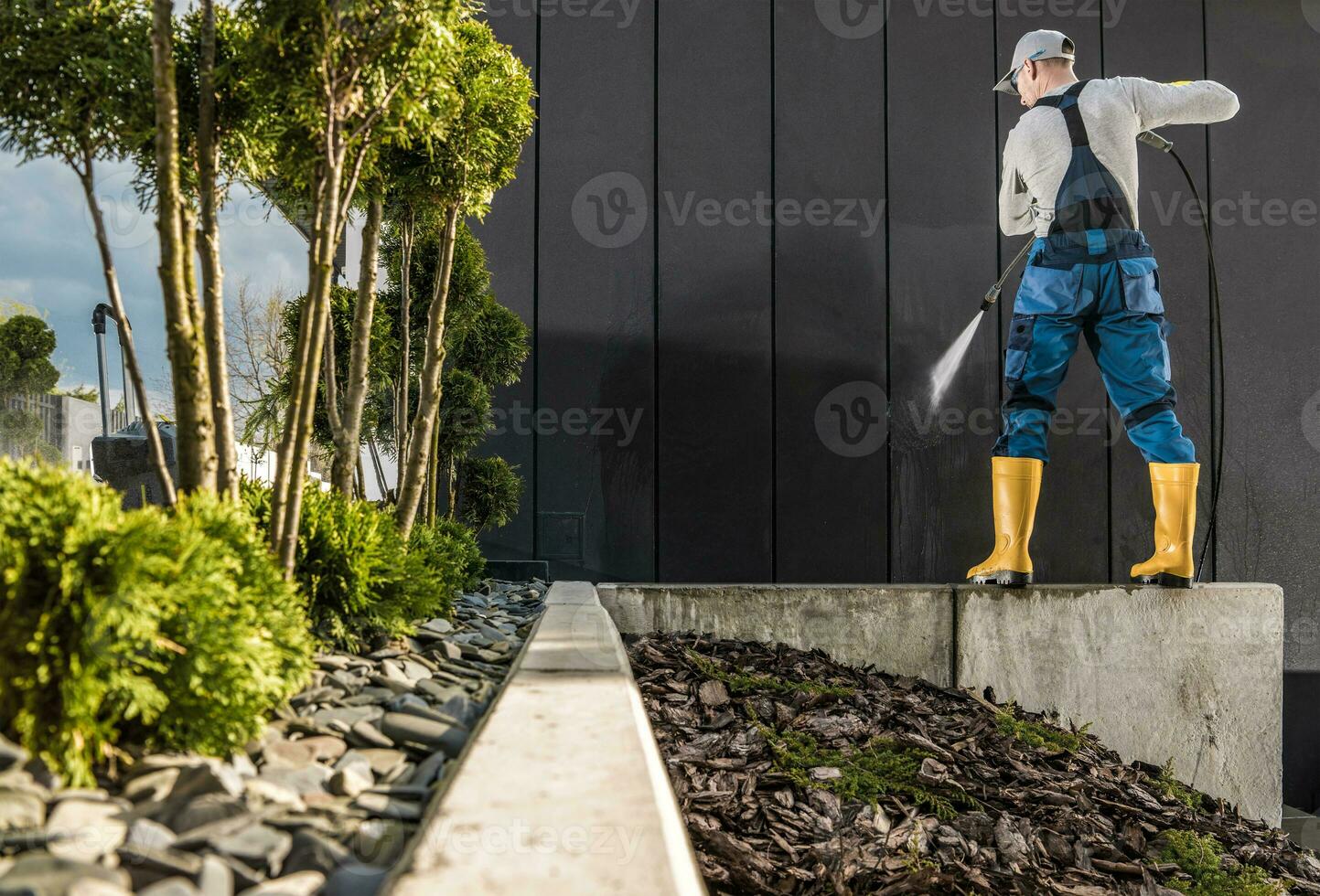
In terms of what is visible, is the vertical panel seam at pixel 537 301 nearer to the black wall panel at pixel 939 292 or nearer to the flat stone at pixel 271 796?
the black wall panel at pixel 939 292

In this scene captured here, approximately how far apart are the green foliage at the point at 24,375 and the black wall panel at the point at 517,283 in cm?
1189

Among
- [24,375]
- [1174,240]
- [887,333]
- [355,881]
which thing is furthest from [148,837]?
[24,375]

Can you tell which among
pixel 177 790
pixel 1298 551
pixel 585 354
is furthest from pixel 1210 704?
pixel 177 790

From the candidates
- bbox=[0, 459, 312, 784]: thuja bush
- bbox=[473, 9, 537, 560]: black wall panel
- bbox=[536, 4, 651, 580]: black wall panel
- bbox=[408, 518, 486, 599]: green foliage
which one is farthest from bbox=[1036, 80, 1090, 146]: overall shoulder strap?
bbox=[0, 459, 312, 784]: thuja bush

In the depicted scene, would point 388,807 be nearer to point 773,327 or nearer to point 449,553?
point 449,553

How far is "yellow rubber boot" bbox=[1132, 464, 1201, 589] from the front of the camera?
12.2 feet

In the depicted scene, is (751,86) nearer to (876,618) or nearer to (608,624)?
(876,618)

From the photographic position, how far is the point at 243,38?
193 centimetres

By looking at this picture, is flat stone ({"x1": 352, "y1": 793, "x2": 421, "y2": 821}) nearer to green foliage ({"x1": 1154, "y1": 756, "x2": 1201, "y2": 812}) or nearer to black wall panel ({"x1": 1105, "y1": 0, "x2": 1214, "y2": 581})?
green foliage ({"x1": 1154, "y1": 756, "x2": 1201, "y2": 812})

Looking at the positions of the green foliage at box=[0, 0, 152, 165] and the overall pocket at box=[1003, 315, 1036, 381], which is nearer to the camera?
the green foliage at box=[0, 0, 152, 165]

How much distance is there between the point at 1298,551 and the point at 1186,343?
1732 millimetres

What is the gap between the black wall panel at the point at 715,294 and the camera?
5.46 m

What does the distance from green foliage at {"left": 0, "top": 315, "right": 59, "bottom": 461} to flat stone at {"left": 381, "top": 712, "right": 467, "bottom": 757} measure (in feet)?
49.1

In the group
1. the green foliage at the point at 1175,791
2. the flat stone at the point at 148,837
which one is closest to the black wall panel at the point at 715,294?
the green foliage at the point at 1175,791
